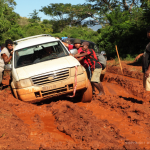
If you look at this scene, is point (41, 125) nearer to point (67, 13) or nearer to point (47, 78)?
point (47, 78)

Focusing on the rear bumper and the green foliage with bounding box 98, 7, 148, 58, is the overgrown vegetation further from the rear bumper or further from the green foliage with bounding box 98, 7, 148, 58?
the rear bumper

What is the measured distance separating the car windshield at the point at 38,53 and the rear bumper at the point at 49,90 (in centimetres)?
97

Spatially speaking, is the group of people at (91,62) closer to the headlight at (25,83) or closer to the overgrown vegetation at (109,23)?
the headlight at (25,83)

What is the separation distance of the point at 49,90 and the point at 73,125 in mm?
1486

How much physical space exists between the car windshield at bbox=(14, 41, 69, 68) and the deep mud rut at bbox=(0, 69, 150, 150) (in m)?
1.05

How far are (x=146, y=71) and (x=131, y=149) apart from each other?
2679 mm

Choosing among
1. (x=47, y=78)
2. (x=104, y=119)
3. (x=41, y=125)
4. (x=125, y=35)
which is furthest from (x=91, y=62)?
(x=125, y=35)

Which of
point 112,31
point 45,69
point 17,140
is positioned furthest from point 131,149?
point 112,31

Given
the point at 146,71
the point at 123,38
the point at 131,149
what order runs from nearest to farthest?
the point at 131,149 < the point at 146,71 < the point at 123,38

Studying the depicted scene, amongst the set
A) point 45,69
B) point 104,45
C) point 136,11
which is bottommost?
point 104,45

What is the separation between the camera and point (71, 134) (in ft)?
13.8

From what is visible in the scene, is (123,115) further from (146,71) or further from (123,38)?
(123,38)

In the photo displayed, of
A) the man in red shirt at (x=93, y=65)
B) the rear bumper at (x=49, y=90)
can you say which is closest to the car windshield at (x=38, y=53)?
the man in red shirt at (x=93, y=65)

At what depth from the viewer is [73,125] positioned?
15.1 feet
